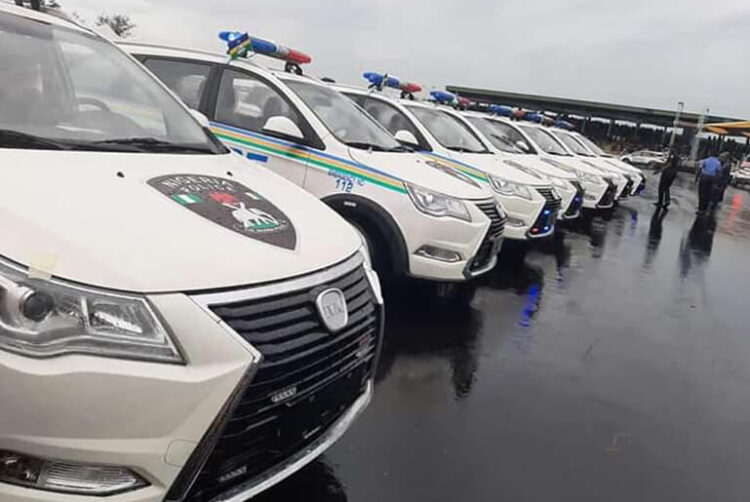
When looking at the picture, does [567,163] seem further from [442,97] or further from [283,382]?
[283,382]

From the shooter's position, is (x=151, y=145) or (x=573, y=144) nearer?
(x=151, y=145)

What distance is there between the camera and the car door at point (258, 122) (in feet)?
16.3

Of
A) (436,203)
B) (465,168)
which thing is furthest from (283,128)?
(465,168)

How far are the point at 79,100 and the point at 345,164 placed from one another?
7.67 feet

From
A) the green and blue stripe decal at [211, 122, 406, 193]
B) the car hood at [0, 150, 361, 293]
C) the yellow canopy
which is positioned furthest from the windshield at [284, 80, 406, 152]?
the yellow canopy

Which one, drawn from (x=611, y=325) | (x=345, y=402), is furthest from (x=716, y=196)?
(x=345, y=402)

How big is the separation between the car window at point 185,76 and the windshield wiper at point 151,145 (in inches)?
98.3

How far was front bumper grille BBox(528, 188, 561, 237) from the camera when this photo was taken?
24.3 ft

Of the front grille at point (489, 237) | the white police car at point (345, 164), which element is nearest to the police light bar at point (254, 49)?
the white police car at point (345, 164)

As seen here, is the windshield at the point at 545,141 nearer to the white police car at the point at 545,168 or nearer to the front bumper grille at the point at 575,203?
the white police car at the point at 545,168

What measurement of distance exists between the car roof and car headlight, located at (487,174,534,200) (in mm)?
4897

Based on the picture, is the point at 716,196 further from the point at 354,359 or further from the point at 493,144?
the point at 354,359

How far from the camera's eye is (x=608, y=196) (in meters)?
12.3

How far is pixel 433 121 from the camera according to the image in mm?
8344
